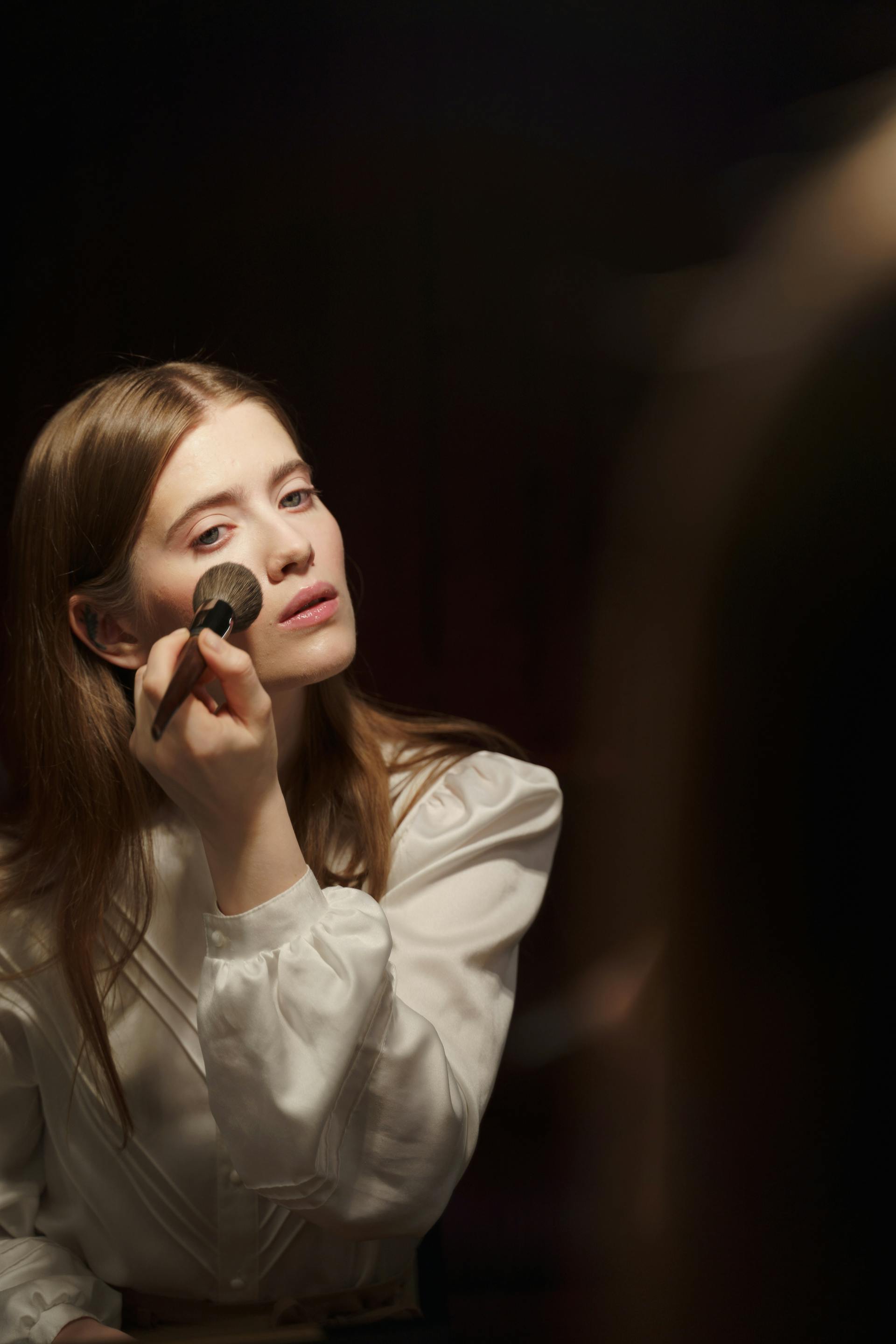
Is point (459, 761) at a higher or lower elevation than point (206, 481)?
lower

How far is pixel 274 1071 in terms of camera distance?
67 cm

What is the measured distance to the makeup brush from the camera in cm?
65

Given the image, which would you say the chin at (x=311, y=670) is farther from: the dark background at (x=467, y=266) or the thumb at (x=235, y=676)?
the dark background at (x=467, y=266)

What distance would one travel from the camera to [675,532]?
0.99 metres

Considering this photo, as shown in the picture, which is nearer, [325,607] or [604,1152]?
[325,607]

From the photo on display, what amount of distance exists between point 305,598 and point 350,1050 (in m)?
0.30

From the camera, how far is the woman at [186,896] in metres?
0.76

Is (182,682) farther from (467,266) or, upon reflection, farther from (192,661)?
Answer: (467,266)

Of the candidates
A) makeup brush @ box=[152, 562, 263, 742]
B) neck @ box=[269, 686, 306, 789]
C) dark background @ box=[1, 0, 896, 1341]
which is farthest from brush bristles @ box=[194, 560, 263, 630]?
dark background @ box=[1, 0, 896, 1341]

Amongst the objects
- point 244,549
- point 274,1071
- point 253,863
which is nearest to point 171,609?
point 244,549

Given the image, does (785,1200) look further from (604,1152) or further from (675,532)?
(675,532)

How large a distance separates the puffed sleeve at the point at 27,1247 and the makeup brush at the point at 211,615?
0.36 metres

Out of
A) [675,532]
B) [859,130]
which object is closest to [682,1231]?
[675,532]

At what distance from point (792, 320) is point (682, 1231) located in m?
0.77
